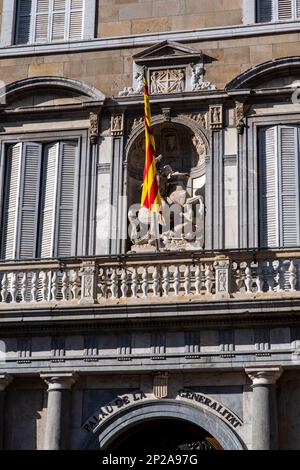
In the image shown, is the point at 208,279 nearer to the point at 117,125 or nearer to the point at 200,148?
the point at 200,148

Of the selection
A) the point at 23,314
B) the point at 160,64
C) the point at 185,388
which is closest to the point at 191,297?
the point at 185,388

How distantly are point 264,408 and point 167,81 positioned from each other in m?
7.10

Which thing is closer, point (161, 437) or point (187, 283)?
point (161, 437)

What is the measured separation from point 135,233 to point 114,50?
13.2 feet

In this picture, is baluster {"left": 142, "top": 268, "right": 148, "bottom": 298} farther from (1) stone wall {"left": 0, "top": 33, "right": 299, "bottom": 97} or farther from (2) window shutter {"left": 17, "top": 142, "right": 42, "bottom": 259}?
(1) stone wall {"left": 0, "top": 33, "right": 299, "bottom": 97}

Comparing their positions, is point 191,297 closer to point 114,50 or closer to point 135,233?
point 135,233

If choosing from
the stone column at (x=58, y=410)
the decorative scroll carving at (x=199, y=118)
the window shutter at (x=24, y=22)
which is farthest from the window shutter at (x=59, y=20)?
the stone column at (x=58, y=410)

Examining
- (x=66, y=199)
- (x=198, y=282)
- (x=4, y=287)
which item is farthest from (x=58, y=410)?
(x=66, y=199)

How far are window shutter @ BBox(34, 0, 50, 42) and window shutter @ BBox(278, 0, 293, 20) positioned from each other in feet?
15.9

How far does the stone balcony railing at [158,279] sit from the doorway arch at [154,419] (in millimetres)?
1814

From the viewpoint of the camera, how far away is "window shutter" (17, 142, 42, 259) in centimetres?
2256

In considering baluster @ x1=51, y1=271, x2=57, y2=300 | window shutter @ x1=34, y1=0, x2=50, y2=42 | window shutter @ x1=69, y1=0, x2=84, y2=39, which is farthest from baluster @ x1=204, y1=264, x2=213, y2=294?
window shutter @ x1=34, y1=0, x2=50, y2=42

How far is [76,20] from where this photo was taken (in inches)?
954

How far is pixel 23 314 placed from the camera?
20516 millimetres
